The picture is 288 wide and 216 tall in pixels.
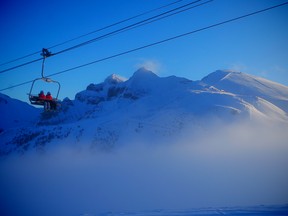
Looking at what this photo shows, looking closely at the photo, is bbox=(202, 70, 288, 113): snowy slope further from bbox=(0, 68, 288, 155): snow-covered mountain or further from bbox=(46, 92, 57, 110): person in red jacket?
bbox=(46, 92, 57, 110): person in red jacket

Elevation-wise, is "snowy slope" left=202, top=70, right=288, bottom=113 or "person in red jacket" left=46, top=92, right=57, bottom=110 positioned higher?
"snowy slope" left=202, top=70, right=288, bottom=113

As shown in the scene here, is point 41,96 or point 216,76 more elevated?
point 216,76

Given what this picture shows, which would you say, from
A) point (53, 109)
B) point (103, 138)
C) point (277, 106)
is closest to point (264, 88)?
point (277, 106)

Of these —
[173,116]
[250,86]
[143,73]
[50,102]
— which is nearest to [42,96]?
[50,102]

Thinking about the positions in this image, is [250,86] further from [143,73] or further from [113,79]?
[113,79]

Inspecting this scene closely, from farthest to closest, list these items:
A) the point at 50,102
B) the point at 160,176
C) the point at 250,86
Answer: the point at 250,86 → the point at 160,176 → the point at 50,102

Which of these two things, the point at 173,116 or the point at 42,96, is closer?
the point at 42,96

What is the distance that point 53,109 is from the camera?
466 inches

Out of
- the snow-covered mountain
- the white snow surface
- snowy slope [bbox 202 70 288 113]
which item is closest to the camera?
the white snow surface

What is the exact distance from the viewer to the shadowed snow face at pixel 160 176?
18.6m

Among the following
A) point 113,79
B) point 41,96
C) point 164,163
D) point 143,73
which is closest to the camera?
point 41,96

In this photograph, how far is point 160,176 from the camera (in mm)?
25297

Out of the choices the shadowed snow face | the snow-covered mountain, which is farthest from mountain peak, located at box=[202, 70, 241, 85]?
the shadowed snow face

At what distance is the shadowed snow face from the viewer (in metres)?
18.6
